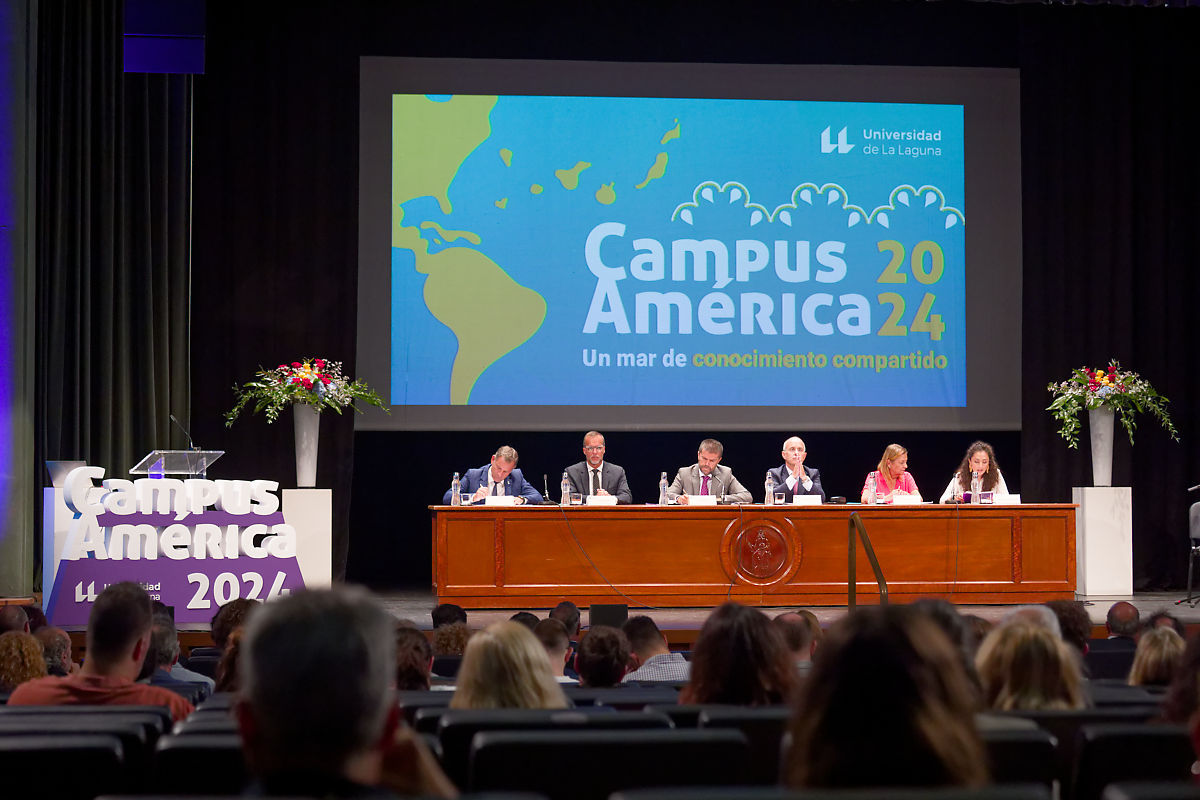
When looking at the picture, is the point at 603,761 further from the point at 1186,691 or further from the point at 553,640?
the point at 553,640

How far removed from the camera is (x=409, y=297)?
29.7 ft

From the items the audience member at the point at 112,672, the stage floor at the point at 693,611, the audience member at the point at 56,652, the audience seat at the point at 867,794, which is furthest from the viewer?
the stage floor at the point at 693,611

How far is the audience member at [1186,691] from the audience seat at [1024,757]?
35 cm

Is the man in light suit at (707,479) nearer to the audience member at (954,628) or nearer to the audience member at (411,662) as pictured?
the audience member at (411,662)

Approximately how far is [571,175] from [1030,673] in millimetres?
7150

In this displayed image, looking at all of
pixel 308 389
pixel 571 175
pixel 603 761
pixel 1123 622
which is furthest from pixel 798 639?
pixel 571 175

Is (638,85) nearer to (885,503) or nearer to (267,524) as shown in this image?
(885,503)

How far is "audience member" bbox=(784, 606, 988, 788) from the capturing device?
1.21m

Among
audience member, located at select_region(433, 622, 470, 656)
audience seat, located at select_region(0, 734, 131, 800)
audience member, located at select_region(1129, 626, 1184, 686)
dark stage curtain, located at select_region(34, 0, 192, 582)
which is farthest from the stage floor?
audience seat, located at select_region(0, 734, 131, 800)

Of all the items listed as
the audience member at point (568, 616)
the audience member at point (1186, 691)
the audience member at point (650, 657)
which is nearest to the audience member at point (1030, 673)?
the audience member at point (1186, 691)

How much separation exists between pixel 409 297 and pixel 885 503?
12.1 ft

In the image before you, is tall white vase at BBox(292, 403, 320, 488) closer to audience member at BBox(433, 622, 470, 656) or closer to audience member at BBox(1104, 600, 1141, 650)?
audience member at BBox(433, 622, 470, 656)

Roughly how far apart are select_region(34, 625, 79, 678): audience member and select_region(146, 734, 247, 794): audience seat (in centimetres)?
240

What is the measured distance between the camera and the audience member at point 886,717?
3.97 ft
